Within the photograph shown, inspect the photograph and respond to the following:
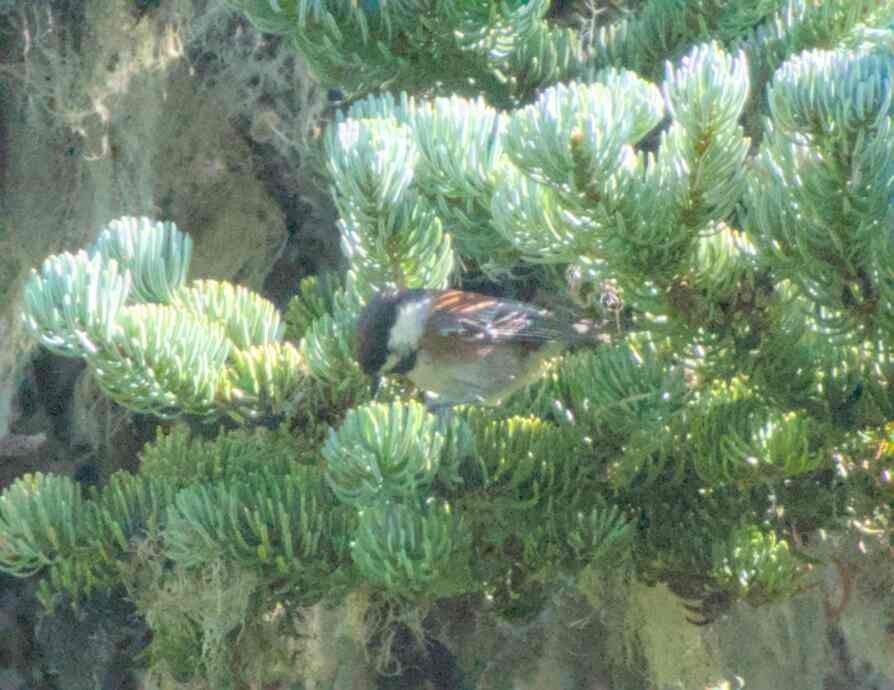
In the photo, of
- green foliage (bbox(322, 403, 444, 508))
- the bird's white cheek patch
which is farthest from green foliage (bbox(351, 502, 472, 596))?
the bird's white cheek patch

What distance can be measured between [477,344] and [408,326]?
0.15m

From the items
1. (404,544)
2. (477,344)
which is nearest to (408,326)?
(477,344)

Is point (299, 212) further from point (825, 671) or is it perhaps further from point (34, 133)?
point (825, 671)

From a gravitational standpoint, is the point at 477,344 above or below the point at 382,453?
above

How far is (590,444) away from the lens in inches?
61.6

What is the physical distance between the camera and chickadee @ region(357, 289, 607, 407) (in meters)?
1.70

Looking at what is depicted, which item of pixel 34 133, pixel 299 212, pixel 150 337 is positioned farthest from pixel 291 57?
pixel 150 337

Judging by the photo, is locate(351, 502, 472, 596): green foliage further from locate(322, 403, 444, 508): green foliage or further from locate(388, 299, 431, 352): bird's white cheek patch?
locate(388, 299, 431, 352): bird's white cheek patch

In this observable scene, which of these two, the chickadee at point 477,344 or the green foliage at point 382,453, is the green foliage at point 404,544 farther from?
the chickadee at point 477,344

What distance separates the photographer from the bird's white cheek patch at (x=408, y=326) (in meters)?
1.58

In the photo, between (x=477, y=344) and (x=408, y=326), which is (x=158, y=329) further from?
(x=477, y=344)

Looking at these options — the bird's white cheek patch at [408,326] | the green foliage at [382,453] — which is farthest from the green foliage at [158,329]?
the green foliage at [382,453]

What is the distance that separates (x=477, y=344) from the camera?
1.73 metres

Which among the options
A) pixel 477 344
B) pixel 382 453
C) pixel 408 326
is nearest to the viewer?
pixel 382 453
